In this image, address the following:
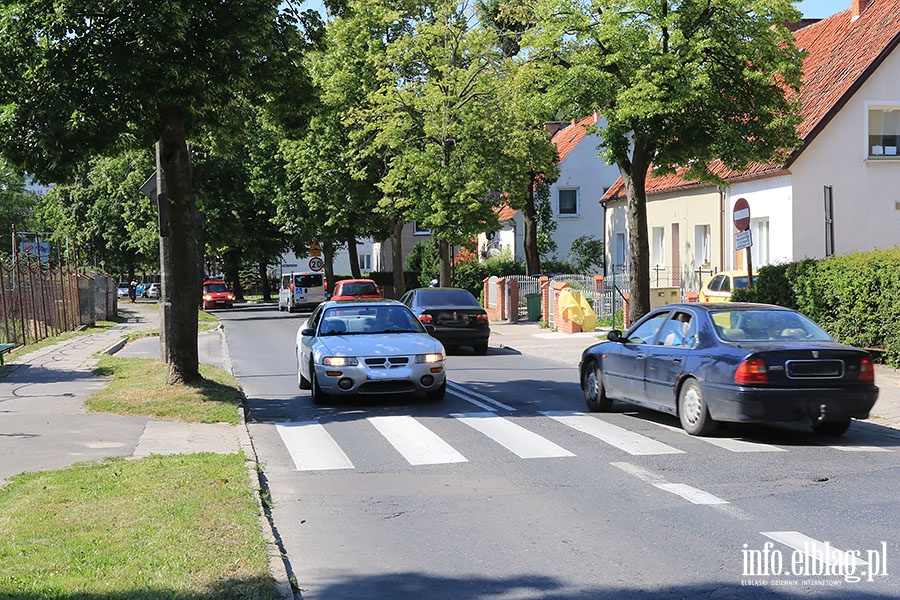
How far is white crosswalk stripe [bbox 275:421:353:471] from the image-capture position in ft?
33.5

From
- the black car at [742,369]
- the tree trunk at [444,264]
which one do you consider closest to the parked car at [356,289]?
the tree trunk at [444,264]

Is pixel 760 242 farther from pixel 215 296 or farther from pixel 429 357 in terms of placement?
pixel 215 296

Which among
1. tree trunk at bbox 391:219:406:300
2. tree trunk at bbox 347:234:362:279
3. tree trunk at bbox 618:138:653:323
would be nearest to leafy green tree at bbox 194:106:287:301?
tree trunk at bbox 347:234:362:279

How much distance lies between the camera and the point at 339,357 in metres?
14.3

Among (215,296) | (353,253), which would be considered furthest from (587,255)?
(215,296)

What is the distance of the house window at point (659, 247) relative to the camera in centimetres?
3923

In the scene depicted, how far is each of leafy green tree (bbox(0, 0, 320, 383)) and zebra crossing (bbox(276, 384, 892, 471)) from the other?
4064 mm

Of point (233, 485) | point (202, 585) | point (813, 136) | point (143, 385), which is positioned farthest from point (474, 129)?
point (202, 585)

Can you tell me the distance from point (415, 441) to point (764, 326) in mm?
4031

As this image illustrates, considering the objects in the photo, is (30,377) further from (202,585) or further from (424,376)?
(202,585)

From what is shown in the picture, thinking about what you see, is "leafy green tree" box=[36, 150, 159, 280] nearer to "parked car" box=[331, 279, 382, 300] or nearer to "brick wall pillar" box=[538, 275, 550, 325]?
"parked car" box=[331, 279, 382, 300]

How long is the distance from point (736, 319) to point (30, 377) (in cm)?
1245

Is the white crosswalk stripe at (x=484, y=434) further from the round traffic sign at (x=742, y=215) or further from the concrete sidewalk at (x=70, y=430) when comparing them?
the round traffic sign at (x=742, y=215)

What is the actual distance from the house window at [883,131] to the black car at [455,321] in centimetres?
1353
